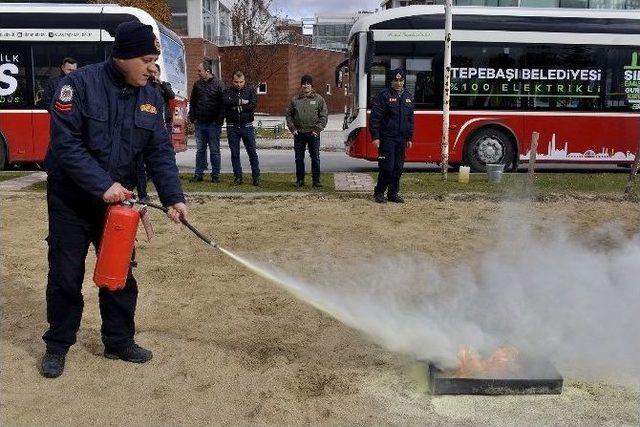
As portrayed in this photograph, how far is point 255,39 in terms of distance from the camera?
33.2 m

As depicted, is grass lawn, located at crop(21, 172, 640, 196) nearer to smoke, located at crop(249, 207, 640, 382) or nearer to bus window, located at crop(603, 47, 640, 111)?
bus window, located at crop(603, 47, 640, 111)

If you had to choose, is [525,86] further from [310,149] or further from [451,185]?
→ [310,149]

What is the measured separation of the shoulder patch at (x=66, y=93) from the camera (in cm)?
339

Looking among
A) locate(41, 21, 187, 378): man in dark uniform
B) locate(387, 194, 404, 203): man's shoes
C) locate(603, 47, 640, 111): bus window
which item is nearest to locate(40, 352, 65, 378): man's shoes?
locate(41, 21, 187, 378): man in dark uniform

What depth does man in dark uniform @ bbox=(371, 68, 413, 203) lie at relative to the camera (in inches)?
358

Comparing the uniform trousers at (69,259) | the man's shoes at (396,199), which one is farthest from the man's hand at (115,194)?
the man's shoes at (396,199)

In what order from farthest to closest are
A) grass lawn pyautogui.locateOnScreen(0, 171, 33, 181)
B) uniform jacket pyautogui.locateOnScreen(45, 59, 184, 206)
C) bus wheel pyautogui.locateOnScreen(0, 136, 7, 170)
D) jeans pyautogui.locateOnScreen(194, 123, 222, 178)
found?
bus wheel pyautogui.locateOnScreen(0, 136, 7, 170) < grass lawn pyautogui.locateOnScreen(0, 171, 33, 181) < jeans pyautogui.locateOnScreen(194, 123, 222, 178) < uniform jacket pyautogui.locateOnScreen(45, 59, 184, 206)

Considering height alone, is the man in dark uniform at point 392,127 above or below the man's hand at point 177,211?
above

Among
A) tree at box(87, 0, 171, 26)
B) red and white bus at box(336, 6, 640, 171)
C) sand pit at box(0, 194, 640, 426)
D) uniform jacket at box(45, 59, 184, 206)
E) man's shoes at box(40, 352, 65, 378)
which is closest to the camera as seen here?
sand pit at box(0, 194, 640, 426)

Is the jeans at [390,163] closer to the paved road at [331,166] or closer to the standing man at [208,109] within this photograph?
the standing man at [208,109]

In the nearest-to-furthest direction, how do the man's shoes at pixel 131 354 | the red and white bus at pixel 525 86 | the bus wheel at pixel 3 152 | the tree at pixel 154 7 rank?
the man's shoes at pixel 131 354 → the bus wheel at pixel 3 152 → the red and white bus at pixel 525 86 → the tree at pixel 154 7

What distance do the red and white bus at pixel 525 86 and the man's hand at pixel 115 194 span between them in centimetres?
976

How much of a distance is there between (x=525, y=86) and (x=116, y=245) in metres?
11.4

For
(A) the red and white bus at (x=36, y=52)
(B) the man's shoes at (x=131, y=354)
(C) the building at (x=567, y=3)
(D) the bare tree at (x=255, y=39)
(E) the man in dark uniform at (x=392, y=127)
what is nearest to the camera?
(B) the man's shoes at (x=131, y=354)
